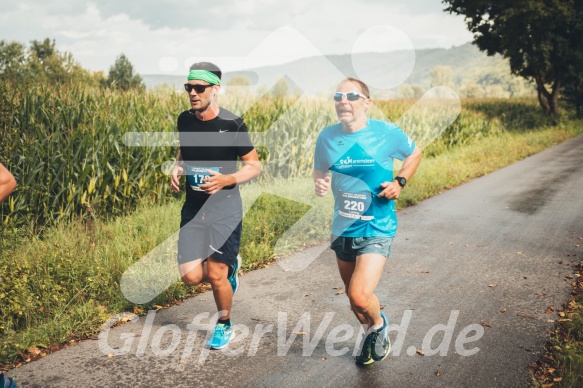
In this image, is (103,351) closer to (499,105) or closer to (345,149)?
(345,149)

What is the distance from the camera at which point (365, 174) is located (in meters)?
3.62

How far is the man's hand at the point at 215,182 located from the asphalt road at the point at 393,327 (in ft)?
4.41

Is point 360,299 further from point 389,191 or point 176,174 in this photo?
point 176,174

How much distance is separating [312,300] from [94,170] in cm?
457

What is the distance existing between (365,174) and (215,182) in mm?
1118

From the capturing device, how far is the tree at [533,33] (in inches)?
1100

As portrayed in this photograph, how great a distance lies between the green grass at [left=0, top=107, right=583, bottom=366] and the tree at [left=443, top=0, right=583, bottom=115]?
75.3 feet

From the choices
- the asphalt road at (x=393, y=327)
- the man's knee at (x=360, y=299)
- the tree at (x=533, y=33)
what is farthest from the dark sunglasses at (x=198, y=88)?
the tree at (x=533, y=33)

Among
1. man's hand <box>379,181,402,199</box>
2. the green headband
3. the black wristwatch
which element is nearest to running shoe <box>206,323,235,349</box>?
man's hand <box>379,181,402,199</box>

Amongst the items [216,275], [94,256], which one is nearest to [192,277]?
[216,275]

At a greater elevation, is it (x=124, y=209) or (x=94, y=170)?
(x=94, y=170)

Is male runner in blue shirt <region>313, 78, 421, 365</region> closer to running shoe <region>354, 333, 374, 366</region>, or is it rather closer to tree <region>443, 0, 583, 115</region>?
running shoe <region>354, 333, 374, 366</region>

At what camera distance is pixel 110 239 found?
21.3 feet

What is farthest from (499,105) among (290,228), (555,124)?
(290,228)
